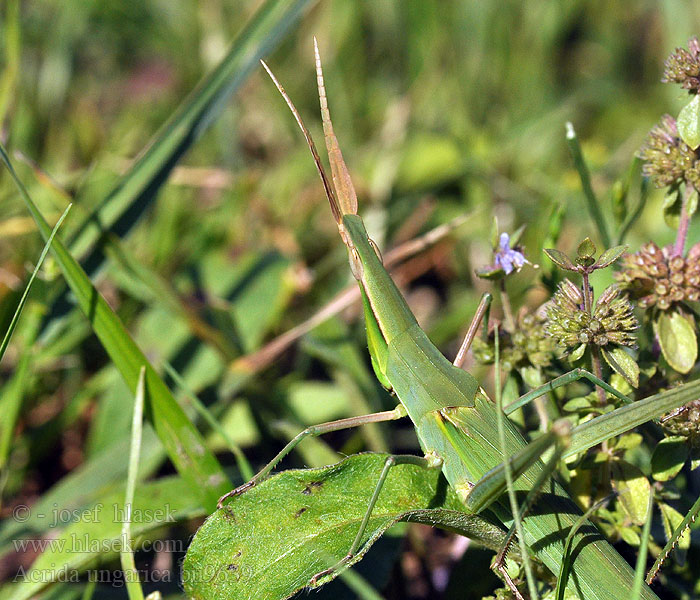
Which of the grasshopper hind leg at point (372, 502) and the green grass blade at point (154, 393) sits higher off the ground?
the green grass blade at point (154, 393)

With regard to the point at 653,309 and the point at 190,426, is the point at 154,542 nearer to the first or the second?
the point at 190,426

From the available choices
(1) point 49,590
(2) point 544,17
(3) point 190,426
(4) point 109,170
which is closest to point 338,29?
(2) point 544,17

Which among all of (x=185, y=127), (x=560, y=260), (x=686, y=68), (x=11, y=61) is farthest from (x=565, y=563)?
(x=11, y=61)

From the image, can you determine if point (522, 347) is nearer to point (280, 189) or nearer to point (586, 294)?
point (586, 294)

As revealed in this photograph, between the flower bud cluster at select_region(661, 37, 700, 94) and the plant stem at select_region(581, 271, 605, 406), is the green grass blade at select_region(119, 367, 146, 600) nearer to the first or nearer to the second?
the plant stem at select_region(581, 271, 605, 406)

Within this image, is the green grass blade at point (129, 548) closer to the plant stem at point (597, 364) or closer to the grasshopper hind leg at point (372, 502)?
the grasshopper hind leg at point (372, 502)

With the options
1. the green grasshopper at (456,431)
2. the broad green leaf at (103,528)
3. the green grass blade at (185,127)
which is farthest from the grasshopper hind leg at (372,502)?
the green grass blade at (185,127)

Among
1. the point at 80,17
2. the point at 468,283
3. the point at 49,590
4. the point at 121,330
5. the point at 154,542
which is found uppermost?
the point at 80,17
